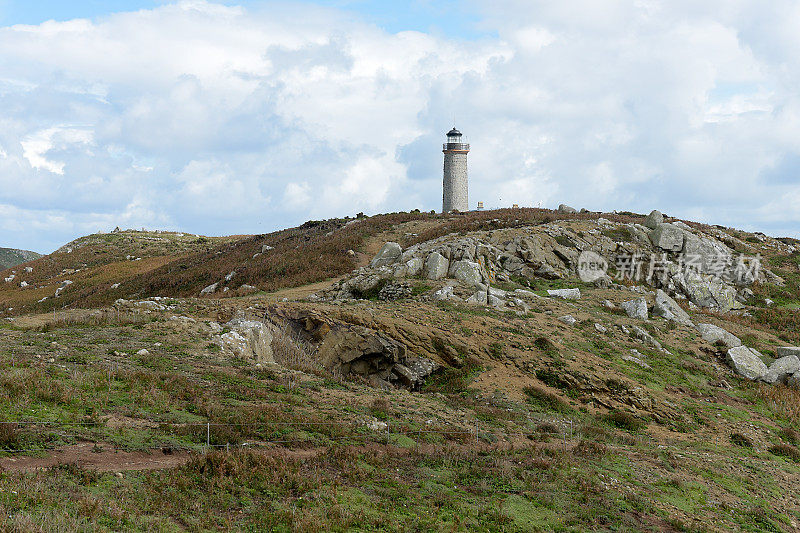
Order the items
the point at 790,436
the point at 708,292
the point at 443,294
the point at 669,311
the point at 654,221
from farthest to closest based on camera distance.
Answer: the point at 654,221
the point at 708,292
the point at 669,311
the point at 443,294
the point at 790,436

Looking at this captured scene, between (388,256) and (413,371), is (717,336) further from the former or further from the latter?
(388,256)

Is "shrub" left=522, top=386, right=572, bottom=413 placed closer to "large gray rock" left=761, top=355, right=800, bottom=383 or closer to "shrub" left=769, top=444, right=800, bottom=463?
"shrub" left=769, top=444, right=800, bottom=463

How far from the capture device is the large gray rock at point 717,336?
1193 inches

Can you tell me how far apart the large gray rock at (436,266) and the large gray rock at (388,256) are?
16.2 feet

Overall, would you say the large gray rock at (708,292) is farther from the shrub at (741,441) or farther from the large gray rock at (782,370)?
the shrub at (741,441)

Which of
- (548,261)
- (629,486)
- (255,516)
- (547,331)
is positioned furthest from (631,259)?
(255,516)

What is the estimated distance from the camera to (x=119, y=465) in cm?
1100

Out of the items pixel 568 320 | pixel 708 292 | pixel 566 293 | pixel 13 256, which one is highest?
pixel 13 256

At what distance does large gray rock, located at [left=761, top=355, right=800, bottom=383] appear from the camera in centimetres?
2778

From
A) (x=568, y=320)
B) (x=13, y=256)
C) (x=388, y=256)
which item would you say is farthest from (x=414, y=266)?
(x=13, y=256)

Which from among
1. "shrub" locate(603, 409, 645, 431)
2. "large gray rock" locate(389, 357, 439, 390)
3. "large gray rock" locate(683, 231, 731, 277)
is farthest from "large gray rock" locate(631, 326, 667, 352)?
"large gray rock" locate(683, 231, 731, 277)

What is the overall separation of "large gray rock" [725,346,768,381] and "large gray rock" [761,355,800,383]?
0.27 m

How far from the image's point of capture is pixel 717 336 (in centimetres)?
3108

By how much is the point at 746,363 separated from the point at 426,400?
19.0 meters
